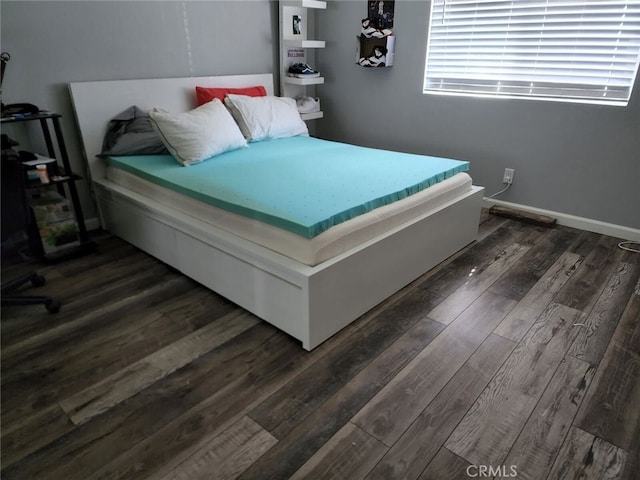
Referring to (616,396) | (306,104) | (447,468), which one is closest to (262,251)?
(447,468)

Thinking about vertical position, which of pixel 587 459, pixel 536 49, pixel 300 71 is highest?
pixel 536 49

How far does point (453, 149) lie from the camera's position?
350 centimetres

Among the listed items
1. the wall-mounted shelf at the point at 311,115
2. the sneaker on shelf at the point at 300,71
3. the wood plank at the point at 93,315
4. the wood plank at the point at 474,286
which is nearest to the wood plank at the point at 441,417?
the wood plank at the point at 474,286

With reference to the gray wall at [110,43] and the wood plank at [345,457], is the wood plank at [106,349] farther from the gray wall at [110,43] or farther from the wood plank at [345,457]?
the gray wall at [110,43]

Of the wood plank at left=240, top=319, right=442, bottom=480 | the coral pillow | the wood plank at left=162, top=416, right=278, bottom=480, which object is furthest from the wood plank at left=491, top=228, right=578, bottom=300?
the coral pillow

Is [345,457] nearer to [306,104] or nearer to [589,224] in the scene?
[589,224]

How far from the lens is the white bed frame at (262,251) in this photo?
178 cm

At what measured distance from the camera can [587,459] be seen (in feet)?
4.34

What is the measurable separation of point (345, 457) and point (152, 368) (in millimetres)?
882

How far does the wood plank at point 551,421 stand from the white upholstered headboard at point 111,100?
2897 millimetres

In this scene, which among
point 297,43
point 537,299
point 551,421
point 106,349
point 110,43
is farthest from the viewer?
point 297,43

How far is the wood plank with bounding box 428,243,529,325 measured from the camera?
2068 millimetres

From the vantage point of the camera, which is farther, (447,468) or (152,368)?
(152,368)

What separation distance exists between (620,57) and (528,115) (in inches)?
24.1
